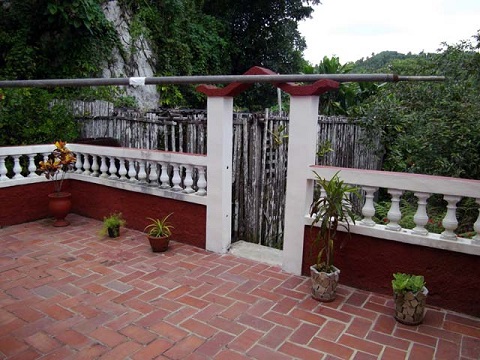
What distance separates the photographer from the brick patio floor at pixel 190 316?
304 cm

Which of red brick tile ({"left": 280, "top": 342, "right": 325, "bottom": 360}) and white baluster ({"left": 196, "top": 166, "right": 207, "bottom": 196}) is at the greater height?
white baluster ({"left": 196, "top": 166, "right": 207, "bottom": 196})

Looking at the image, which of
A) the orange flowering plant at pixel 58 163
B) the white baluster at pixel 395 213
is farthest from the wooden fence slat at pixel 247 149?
the white baluster at pixel 395 213

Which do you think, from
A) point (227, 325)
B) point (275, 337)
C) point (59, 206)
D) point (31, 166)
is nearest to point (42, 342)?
point (227, 325)

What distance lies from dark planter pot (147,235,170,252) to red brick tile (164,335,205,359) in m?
2.00

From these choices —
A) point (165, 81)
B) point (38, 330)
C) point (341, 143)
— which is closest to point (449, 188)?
point (165, 81)

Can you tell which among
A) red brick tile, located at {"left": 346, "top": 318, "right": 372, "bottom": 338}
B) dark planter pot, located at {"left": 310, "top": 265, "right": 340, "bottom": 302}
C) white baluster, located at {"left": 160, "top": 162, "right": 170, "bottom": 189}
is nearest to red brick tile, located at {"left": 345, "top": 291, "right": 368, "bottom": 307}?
dark planter pot, located at {"left": 310, "top": 265, "right": 340, "bottom": 302}

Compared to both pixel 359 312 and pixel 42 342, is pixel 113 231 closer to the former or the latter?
pixel 42 342

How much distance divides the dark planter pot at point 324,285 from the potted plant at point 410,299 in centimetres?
59

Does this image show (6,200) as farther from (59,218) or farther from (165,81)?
(165,81)

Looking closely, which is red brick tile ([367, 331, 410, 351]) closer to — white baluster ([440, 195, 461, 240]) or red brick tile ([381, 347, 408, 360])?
red brick tile ([381, 347, 408, 360])

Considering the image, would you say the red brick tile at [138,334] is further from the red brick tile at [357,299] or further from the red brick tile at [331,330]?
the red brick tile at [357,299]

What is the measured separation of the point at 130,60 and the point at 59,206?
6930mm

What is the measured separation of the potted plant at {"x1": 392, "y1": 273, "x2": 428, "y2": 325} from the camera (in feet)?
11.1

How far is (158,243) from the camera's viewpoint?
5035 mm
